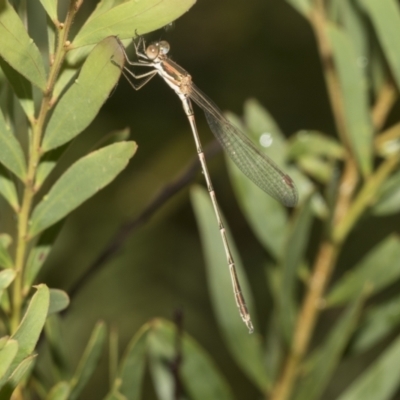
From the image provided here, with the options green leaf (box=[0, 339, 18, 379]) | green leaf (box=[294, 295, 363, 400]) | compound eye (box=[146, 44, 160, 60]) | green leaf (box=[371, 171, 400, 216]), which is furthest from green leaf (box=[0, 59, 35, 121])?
compound eye (box=[146, 44, 160, 60])

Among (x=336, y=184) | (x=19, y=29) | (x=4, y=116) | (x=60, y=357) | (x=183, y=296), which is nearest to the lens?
(x=19, y=29)

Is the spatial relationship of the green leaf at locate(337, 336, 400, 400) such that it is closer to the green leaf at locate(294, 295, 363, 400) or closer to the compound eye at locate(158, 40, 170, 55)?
the green leaf at locate(294, 295, 363, 400)

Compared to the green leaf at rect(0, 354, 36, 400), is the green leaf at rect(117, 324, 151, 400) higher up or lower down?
lower down

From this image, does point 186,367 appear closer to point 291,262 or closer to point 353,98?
point 291,262

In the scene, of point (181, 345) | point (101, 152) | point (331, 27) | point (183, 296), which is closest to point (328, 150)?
point (331, 27)

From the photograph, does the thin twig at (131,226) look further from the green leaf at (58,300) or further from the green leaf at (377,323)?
the green leaf at (377,323)

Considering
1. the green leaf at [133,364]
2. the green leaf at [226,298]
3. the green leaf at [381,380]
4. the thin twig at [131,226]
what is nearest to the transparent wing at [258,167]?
the green leaf at [226,298]

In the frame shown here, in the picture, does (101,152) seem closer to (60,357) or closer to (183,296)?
(60,357)
